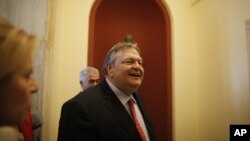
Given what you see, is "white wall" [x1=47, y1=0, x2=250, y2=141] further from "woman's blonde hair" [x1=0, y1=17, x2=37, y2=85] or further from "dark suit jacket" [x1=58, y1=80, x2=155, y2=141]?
"woman's blonde hair" [x1=0, y1=17, x2=37, y2=85]

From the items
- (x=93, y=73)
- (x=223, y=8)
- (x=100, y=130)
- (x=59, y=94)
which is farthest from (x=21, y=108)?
(x=223, y=8)

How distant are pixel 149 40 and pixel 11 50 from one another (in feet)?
10.9

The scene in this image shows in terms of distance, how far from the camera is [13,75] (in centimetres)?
68

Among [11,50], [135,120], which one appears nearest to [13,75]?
[11,50]

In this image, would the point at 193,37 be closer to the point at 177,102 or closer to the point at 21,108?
the point at 177,102

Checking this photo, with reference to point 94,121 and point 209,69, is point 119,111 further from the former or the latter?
point 209,69

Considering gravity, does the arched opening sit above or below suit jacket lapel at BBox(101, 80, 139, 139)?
above

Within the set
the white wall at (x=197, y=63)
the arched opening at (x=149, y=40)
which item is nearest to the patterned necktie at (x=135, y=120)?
the white wall at (x=197, y=63)

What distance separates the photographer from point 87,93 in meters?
1.48

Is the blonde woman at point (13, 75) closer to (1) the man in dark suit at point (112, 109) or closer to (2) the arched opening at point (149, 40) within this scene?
(1) the man in dark suit at point (112, 109)

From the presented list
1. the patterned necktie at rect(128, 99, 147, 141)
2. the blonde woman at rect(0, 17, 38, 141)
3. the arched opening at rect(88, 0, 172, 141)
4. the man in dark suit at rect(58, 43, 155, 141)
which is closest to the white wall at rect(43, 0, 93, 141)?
the arched opening at rect(88, 0, 172, 141)

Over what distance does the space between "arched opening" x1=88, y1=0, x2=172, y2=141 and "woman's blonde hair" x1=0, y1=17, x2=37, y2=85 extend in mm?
2741

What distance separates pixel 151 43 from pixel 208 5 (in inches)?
37.9

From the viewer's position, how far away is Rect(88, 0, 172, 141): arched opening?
11.6ft
